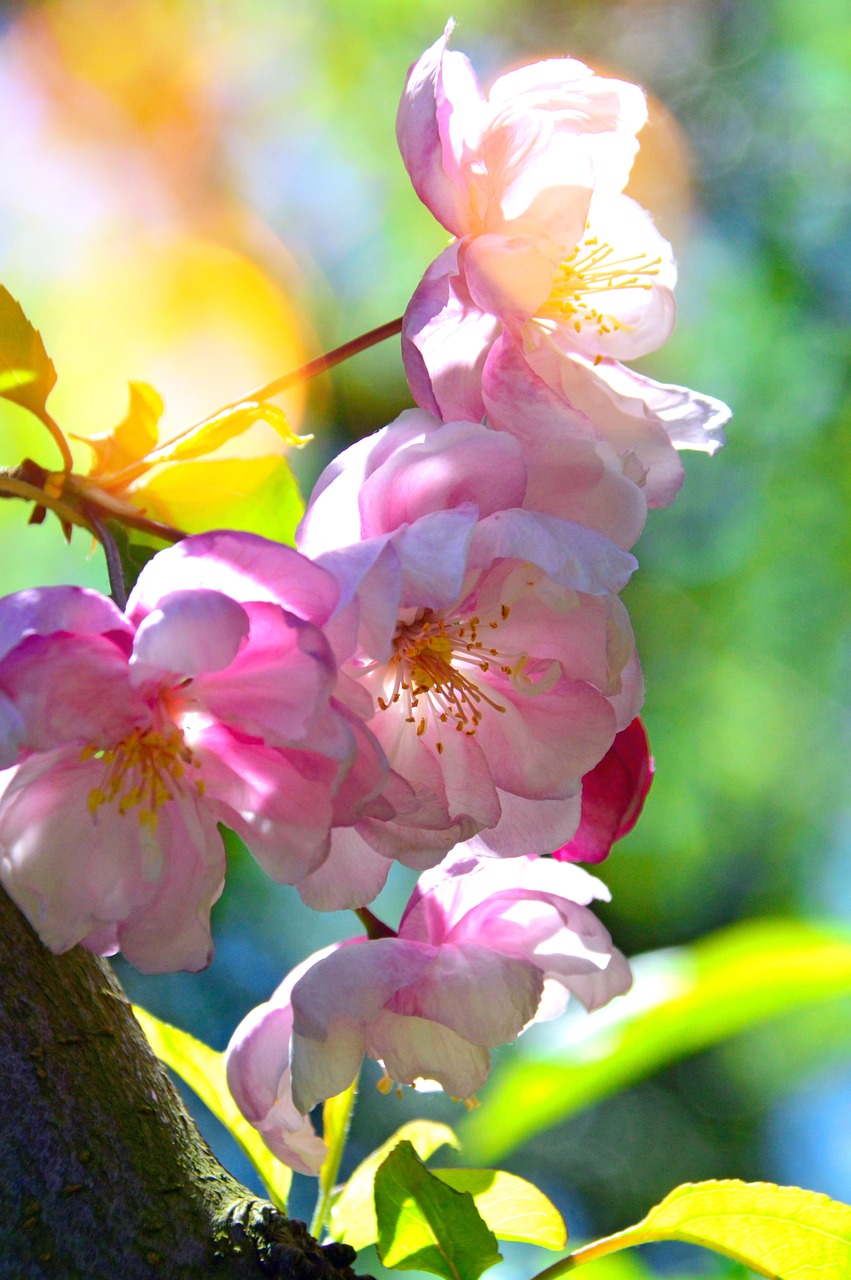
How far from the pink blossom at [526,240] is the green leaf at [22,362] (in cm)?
26

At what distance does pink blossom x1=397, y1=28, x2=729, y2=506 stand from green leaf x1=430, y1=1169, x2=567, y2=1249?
15.7 inches

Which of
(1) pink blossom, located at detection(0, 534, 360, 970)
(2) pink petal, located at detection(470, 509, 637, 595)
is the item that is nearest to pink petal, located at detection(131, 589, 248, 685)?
(1) pink blossom, located at detection(0, 534, 360, 970)

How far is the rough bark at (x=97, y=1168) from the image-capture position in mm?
481

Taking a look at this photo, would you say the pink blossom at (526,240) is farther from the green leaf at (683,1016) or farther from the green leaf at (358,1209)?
the green leaf at (683,1016)

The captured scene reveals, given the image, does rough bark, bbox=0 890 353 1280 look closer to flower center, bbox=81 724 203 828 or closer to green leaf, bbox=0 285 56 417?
flower center, bbox=81 724 203 828

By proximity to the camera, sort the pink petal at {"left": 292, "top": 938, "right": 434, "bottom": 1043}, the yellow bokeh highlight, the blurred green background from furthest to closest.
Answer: the blurred green background
the yellow bokeh highlight
the pink petal at {"left": 292, "top": 938, "right": 434, "bottom": 1043}

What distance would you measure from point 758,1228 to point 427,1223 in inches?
7.3

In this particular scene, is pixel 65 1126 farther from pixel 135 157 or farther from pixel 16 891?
pixel 135 157

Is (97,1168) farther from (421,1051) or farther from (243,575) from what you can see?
(243,575)

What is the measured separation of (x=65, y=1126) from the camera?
500mm

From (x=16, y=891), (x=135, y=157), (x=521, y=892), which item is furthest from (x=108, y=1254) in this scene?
(x=135, y=157)

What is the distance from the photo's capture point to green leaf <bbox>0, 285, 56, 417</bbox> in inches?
27.5

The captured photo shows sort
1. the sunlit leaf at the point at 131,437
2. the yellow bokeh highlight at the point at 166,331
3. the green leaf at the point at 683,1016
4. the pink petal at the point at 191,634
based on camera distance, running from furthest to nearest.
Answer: the yellow bokeh highlight at the point at 166,331
the green leaf at the point at 683,1016
the sunlit leaf at the point at 131,437
the pink petal at the point at 191,634

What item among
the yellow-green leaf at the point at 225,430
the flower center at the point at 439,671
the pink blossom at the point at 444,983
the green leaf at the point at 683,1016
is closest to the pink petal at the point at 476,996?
the pink blossom at the point at 444,983
